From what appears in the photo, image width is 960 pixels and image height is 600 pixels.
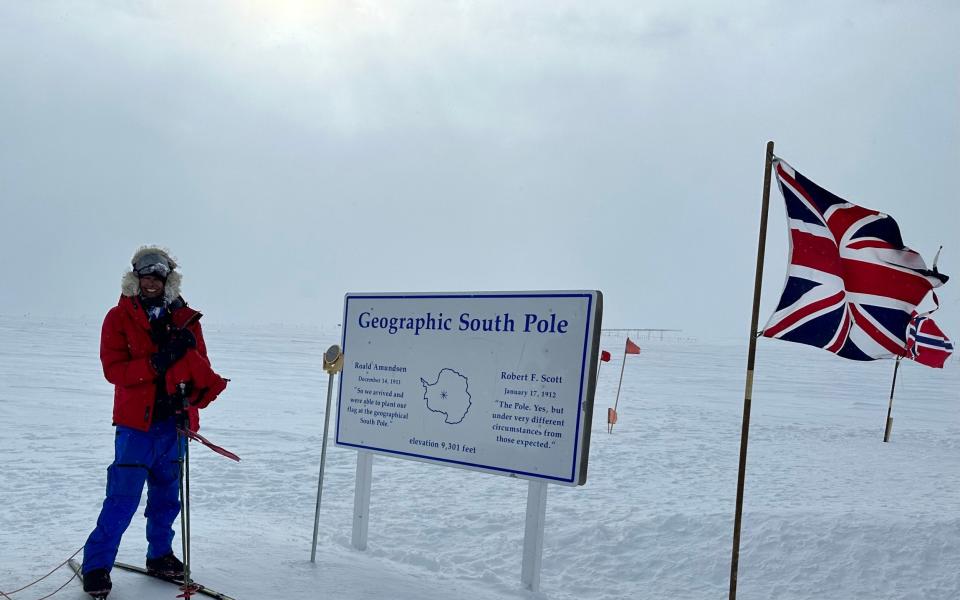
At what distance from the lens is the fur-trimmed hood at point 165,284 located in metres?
3.92

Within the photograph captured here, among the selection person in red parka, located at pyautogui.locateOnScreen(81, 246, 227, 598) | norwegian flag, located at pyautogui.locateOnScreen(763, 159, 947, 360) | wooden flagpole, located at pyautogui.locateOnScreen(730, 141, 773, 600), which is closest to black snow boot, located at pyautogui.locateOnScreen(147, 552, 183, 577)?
person in red parka, located at pyautogui.locateOnScreen(81, 246, 227, 598)

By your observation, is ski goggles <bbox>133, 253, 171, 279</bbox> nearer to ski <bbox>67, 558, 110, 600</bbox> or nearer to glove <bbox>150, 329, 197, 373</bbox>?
glove <bbox>150, 329, 197, 373</bbox>

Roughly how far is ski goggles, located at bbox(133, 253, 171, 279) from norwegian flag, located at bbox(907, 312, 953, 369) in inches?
548

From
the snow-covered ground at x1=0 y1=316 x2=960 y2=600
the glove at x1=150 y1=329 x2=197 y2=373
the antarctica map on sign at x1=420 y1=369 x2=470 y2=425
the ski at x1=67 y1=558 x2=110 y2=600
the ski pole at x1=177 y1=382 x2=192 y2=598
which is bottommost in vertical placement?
the snow-covered ground at x1=0 y1=316 x2=960 y2=600

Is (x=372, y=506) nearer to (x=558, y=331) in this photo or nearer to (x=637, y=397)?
(x=558, y=331)

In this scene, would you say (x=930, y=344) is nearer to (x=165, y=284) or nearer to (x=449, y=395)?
(x=449, y=395)

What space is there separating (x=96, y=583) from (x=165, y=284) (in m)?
1.57

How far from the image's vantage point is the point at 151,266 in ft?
12.9

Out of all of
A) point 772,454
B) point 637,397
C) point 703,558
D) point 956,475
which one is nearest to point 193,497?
point 703,558

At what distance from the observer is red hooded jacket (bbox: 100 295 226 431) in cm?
377

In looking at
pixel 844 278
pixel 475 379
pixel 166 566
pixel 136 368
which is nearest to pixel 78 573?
pixel 166 566

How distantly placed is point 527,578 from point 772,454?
8086 millimetres

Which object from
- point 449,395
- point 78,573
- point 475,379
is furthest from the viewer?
point 449,395

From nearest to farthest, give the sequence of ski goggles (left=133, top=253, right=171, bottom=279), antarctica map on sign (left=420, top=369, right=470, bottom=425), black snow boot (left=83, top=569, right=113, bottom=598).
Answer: black snow boot (left=83, top=569, right=113, bottom=598)
ski goggles (left=133, top=253, right=171, bottom=279)
antarctica map on sign (left=420, top=369, right=470, bottom=425)
